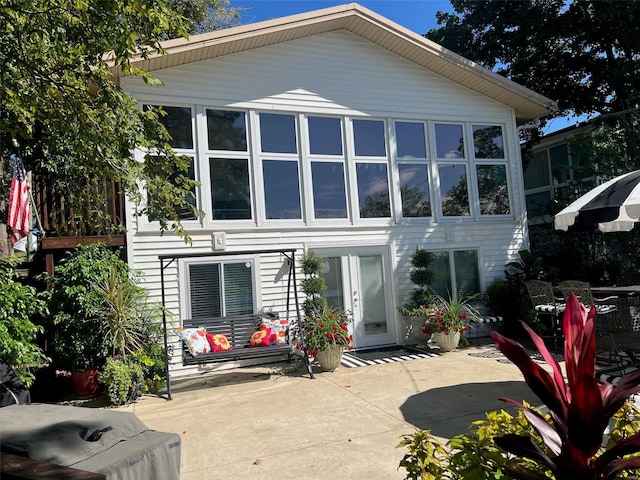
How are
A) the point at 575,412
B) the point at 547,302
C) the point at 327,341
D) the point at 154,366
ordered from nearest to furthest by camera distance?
1. the point at 575,412
2. the point at 154,366
3. the point at 327,341
4. the point at 547,302

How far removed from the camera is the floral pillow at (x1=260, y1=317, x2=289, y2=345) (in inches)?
273

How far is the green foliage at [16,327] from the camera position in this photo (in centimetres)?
480

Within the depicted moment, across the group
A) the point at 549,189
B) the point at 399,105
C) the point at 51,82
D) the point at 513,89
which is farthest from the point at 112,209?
the point at 549,189

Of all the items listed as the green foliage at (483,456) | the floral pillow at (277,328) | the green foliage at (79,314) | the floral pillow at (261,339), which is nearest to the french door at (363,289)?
the floral pillow at (277,328)

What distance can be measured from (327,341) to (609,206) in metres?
4.08

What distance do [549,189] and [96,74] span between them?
1277cm

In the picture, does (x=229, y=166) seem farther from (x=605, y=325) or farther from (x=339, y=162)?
(x=605, y=325)

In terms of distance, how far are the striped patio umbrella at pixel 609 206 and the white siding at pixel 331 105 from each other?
394cm

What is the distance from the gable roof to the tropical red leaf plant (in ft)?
23.1

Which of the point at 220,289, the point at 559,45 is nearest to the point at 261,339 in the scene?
the point at 220,289

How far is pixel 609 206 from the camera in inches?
188

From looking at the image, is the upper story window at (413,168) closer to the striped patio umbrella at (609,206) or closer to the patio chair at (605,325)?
the patio chair at (605,325)

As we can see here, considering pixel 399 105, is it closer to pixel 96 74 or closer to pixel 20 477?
pixel 96 74

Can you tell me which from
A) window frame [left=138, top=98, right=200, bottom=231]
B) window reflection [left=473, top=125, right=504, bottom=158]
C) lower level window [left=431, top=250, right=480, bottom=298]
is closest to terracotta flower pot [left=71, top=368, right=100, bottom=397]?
window frame [left=138, top=98, right=200, bottom=231]
